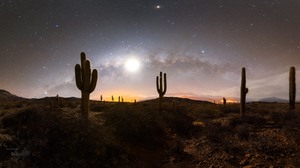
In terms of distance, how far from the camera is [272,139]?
9922mm

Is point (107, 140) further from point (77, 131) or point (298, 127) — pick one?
point (298, 127)

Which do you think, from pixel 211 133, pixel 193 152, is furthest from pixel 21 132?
pixel 211 133

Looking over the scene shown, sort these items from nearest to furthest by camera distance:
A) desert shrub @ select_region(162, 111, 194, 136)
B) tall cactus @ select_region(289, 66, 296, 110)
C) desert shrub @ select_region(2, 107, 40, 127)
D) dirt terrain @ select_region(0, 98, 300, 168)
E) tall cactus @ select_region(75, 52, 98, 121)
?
dirt terrain @ select_region(0, 98, 300, 168) < tall cactus @ select_region(75, 52, 98, 121) < desert shrub @ select_region(162, 111, 194, 136) < desert shrub @ select_region(2, 107, 40, 127) < tall cactus @ select_region(289, 66, 296, 110)

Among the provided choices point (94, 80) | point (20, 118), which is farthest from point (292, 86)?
point (20, 118)

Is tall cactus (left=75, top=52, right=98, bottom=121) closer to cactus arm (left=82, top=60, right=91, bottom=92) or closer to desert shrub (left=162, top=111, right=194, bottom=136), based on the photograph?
cactus arm (left=82, top=60, right=91, bottom=92)

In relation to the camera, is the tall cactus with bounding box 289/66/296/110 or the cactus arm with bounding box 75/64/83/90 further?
the tall cactus with bounding box 289/66/296/110

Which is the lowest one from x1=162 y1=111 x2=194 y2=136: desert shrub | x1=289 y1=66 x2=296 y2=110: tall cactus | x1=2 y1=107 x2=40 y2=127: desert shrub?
x1=162 y1=111 x2=194 y2=136: desert shrub

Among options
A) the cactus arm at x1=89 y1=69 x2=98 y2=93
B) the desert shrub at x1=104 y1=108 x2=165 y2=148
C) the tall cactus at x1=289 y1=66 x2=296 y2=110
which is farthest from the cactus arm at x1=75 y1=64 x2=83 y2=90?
the tall cactus at x1=289 y1=66 x2=296 y2=110

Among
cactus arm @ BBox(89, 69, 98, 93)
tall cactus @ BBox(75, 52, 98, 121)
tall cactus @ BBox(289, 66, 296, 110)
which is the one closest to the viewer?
tall cactus @ BBox(75, 52, 98, 121)

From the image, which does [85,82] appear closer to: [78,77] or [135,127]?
[78,77]

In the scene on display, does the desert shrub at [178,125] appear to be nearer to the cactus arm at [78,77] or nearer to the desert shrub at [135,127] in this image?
the desert shrub at [135,127]

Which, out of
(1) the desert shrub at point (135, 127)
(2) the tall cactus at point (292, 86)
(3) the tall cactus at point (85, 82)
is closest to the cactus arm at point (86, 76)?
(3) the tall cactus at point (85, 82)

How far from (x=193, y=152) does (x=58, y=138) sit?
5.39 m

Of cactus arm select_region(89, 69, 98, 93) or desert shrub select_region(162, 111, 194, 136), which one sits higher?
cactus arm select_region(89, 69, 98, 93)
